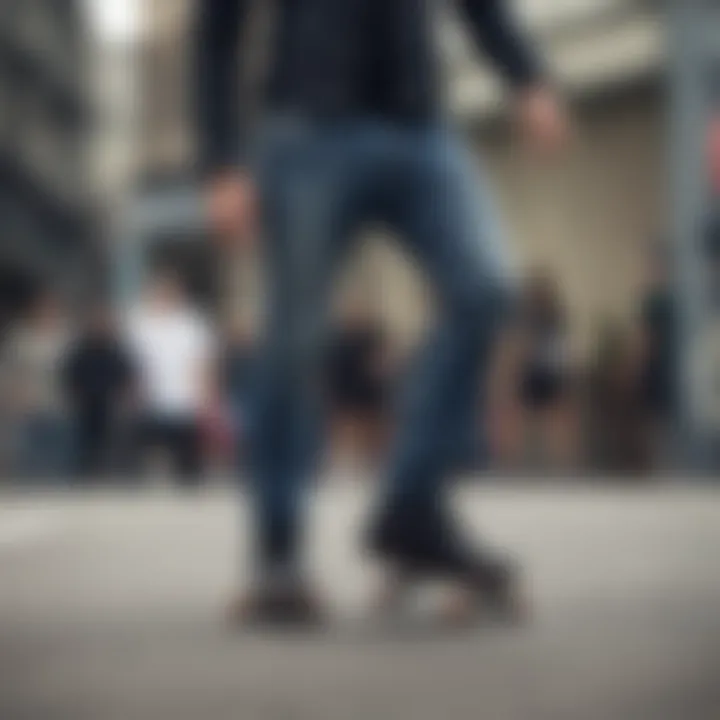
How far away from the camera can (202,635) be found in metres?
0.54

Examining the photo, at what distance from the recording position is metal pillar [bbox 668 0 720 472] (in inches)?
17.1

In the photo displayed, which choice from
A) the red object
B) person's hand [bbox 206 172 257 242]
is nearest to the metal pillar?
the red object

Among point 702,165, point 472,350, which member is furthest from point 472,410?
point 702,165

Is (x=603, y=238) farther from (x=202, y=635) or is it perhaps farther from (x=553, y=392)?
(x=202, y=635)

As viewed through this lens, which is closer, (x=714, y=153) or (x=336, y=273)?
(x=714, y=153)

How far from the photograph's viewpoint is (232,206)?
1.65ft

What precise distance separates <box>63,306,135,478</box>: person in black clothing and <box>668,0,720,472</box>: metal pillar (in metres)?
0.12

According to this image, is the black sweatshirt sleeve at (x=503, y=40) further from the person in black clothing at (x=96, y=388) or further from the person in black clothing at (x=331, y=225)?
the person in black clothing at (x=96, y=388)

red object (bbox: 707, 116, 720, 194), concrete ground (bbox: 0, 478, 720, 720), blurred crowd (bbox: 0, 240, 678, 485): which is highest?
red object (bbox: 707, 116, 720, 194)

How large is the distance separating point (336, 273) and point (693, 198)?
4.8 inches

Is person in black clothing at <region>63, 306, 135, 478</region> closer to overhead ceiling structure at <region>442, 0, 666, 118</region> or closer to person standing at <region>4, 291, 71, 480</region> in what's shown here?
person standing at <region>4, 291, 71, 480</region>

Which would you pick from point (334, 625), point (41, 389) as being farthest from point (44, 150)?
point (334, 625)

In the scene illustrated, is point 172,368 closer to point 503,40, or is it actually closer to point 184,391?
point 184,391

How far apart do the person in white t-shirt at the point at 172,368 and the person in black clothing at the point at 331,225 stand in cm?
2
